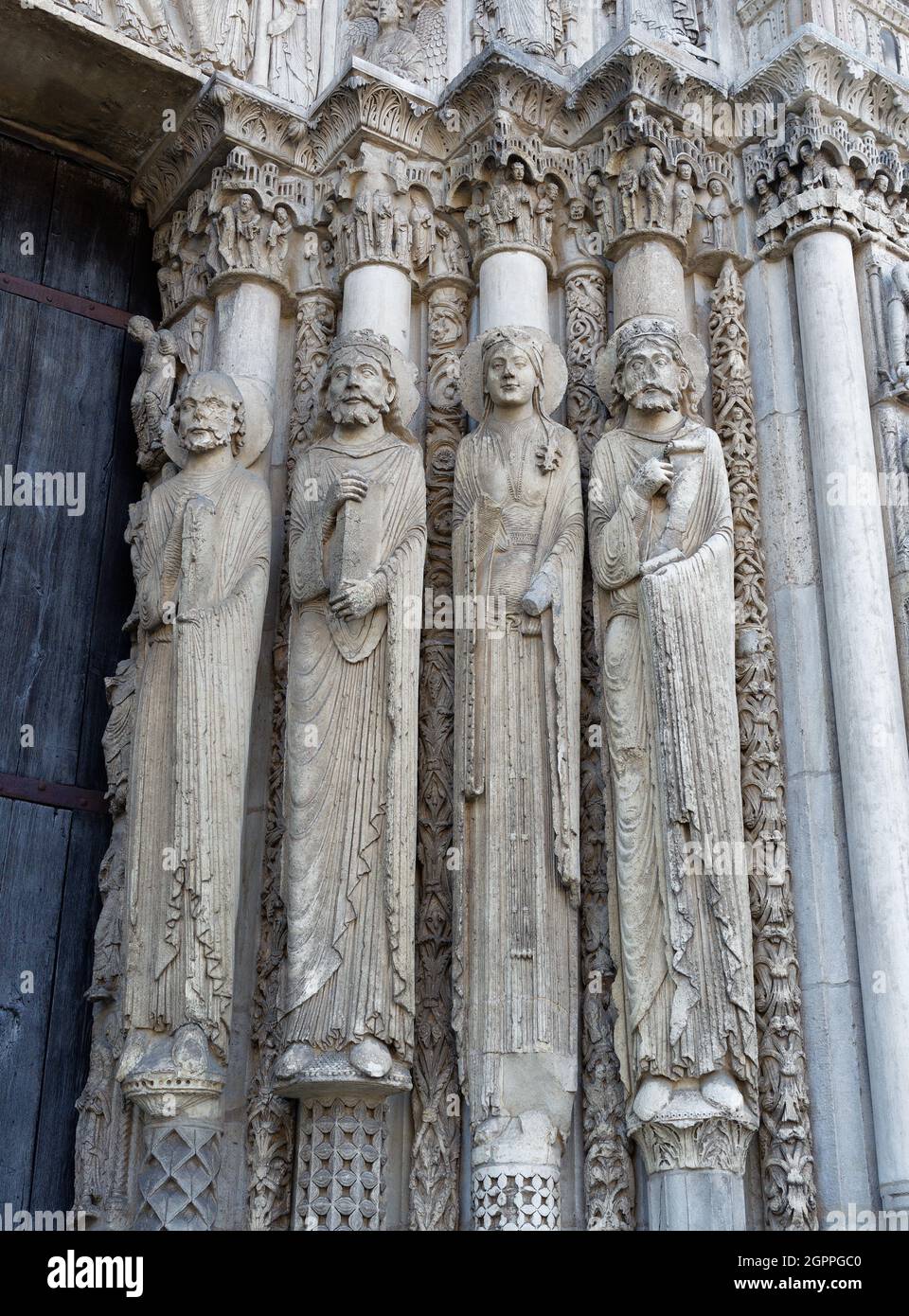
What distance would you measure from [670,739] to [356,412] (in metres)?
1.65

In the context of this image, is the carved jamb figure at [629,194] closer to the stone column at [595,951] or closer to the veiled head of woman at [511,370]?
the stone column at [595,951]

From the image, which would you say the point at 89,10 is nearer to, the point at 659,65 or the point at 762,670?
the point at 659,65

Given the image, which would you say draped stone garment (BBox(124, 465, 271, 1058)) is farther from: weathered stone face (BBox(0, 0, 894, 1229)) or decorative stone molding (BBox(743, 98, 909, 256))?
decorative stone molding (BBox(743, 98, 909, 256))

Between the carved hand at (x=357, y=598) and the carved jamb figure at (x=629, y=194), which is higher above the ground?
the carved jamb figure at (x=629, y=194)

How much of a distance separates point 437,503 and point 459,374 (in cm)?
53

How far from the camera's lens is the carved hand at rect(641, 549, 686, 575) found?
203 inches

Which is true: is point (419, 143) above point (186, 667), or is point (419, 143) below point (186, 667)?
above

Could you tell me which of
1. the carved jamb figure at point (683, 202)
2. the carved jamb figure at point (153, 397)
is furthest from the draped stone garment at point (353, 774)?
the carved jamb figure at point (683, 202)

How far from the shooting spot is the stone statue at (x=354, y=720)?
4.85 m

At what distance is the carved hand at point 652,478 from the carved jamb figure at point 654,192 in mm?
1157

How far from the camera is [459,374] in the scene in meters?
5.90
